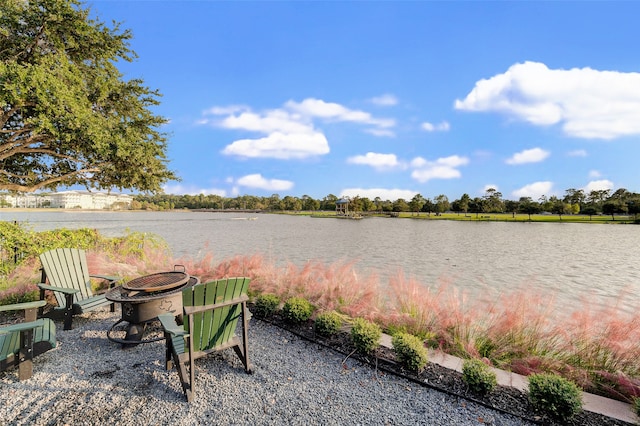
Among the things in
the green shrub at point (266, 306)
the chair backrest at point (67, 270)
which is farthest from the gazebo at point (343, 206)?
the chair backrest at point (67, 270)

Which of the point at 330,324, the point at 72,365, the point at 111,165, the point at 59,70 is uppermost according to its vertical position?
the point at 59,70

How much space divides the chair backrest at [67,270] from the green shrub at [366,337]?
3.95 meters

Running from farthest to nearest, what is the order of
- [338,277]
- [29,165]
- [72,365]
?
[29,165] < [338,277] < [72,365]

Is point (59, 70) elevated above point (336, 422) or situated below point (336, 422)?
above

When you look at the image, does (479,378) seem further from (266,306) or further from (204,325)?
(266,306)

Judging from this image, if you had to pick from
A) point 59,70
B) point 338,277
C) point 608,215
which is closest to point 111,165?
point 59,70

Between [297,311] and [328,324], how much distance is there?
52cm

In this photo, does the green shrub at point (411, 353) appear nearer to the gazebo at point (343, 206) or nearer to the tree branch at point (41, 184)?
the tree branch at point (41, 184)

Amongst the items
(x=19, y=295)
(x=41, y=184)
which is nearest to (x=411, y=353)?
(x=19, y=295)

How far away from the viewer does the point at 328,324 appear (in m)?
3.60

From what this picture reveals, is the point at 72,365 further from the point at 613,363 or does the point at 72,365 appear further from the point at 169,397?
the point at 613,363

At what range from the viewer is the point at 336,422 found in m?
2.25

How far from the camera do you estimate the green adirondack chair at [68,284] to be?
3.89 metres

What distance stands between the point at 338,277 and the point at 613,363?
3214mm
